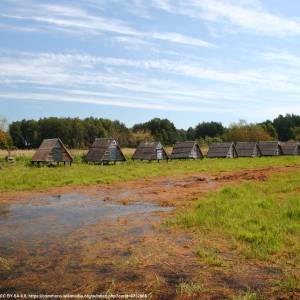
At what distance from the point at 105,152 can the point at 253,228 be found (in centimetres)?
2778

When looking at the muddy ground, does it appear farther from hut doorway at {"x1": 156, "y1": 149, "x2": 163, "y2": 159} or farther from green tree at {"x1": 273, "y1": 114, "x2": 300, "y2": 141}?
green tree at {"x1": 273, "y1": 114, "x2": 300, "y2": 141}

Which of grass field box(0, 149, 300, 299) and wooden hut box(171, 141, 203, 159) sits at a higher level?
wooden hut box(171, 141, 203, 159)

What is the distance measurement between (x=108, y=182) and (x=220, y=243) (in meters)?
13.8

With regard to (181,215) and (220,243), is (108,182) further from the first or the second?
(220,243)

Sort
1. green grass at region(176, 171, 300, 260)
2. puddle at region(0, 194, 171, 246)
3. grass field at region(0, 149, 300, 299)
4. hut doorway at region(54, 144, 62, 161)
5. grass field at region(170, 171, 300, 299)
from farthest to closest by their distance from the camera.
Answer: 1. hut doorway at region(54, 144, 62, 161)
2. puddle at region(0, 194, 171, 246)
3. green grass at region(176, 171, 300, 260)
4. grass field at region(170, 171, 300, 299)
5. grass field at region(0, 149, 300, 299)

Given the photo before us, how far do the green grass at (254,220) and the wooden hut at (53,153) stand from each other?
20.0 metres

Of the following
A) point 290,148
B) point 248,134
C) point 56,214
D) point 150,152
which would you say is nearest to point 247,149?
point 290,148

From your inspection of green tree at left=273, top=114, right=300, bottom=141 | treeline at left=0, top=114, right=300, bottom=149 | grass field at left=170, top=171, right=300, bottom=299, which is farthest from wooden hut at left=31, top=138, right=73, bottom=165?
green tree at left=273, top=114, right=300, bottom=141

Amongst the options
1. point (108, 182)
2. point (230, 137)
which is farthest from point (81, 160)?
point (230, 137)

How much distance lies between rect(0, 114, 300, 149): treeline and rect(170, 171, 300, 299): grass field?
61609 millimetres

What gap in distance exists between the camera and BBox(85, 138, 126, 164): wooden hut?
36.7 metres

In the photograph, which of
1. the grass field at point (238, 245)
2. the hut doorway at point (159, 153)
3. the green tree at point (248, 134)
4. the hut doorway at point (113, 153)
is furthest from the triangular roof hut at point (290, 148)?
the grass field at point (238, 245)

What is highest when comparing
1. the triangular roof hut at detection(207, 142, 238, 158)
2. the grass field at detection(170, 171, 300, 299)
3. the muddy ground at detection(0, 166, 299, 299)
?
the triangular roof hut at detection(207, 142, 238, 158)

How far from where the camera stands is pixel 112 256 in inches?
313
